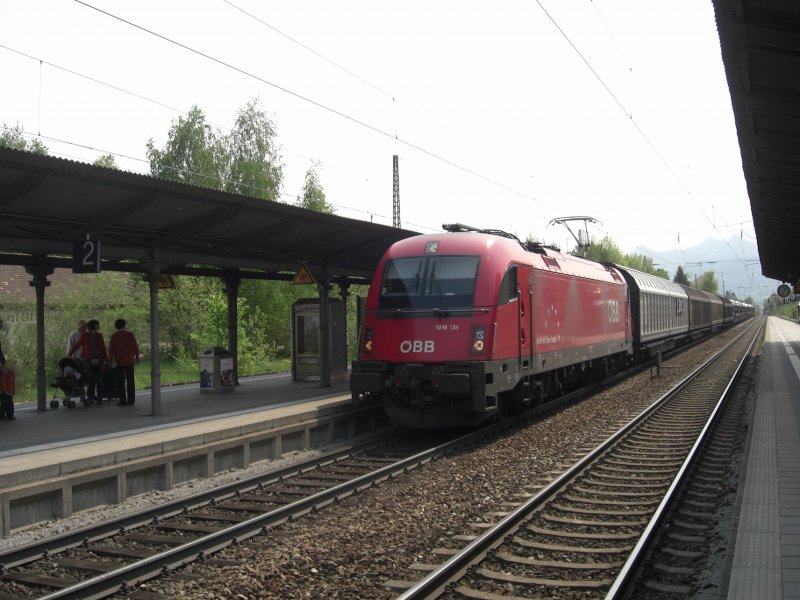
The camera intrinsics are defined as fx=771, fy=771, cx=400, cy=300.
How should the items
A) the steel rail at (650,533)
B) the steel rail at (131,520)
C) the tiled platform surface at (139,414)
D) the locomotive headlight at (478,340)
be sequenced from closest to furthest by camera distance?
the steel rail at (650,533)
the steel rail at (131,520)
the tiled platform surface at (139,414)
the locomotive headlight at (478,340)

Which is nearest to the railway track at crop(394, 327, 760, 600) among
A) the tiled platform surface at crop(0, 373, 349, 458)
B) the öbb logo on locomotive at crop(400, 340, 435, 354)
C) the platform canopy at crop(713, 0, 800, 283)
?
the öbb logo on locomotive at crop(400, 340, 435, 354)

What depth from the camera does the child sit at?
11672 millimetres

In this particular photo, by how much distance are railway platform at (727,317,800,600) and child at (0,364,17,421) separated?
33.5 feet

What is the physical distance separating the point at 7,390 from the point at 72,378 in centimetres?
199

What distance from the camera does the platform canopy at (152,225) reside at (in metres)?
9.23

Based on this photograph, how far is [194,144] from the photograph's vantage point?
137ft

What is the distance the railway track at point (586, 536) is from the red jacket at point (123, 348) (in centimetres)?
830

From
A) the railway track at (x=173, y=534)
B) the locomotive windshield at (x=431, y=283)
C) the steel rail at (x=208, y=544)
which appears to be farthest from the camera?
the locomotive windshield at (x=431, y=283)

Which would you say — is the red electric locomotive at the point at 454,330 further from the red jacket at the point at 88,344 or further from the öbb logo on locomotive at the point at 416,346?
the red jacket at the point at 88,344

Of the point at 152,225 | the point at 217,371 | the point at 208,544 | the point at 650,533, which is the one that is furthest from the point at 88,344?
the point at 650,533

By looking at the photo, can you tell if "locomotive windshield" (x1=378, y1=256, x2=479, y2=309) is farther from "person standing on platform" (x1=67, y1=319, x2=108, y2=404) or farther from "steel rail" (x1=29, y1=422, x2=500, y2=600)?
"person standing on platform" (x1=67, y1=319, x2=108, y2=404)

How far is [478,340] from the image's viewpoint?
11.2 meters

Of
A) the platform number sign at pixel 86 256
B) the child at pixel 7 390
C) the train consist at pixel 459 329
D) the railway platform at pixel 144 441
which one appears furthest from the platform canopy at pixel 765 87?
the child at pixel 7 390

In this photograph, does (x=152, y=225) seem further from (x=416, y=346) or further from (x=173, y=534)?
(x=173, y=534)
